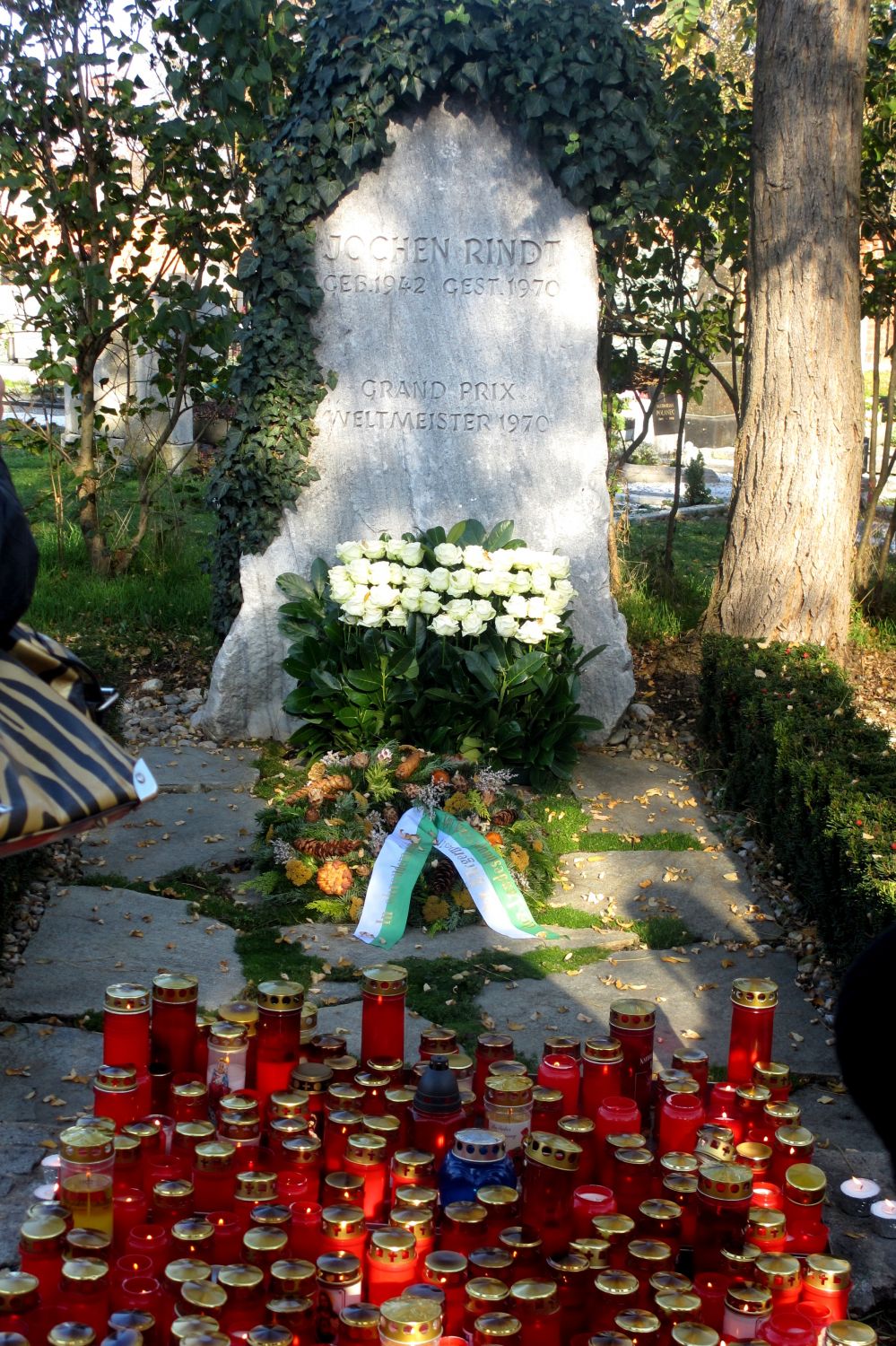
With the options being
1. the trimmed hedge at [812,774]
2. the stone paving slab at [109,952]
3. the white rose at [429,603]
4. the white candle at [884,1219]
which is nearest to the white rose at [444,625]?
the white rose at [429,603]

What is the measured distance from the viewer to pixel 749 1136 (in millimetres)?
2623

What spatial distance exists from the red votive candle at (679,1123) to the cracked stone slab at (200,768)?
335 cm

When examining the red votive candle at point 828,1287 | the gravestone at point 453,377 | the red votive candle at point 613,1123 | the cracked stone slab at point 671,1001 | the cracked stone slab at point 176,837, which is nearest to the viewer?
the red votive candle at point 828,1287

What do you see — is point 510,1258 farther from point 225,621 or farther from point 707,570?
point 707,570

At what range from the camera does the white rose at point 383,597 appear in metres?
5.29

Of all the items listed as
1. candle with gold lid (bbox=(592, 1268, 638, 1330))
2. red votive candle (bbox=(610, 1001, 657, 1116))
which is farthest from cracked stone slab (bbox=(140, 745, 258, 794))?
candle with gold lid (bbox=(592, 1268, 638, 1330))

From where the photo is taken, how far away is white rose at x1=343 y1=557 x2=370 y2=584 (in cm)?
536

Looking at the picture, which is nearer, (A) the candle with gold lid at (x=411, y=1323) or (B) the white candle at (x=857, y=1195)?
(A) the candle with gold lid at (x=411, y=1323)

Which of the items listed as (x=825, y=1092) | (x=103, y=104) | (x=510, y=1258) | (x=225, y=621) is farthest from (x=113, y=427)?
(x=510, y=1258)

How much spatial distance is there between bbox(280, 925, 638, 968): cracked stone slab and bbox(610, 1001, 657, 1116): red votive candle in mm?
1473

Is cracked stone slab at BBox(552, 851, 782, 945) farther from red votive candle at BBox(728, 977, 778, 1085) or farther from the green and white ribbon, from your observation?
red votive candle at BBox(728, 977, 778, 1085)

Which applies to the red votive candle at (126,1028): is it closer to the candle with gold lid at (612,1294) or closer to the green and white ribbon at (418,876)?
the candle with gold lid at (612,1294)

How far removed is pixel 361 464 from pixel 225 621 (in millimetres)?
1068

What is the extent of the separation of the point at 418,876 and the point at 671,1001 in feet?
3.32
